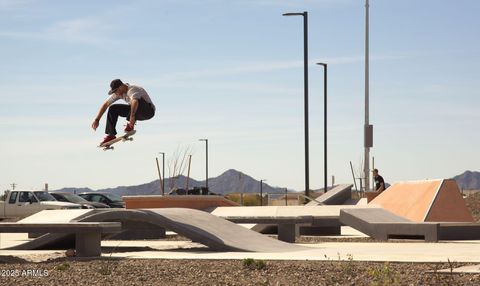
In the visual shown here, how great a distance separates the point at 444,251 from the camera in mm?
17156

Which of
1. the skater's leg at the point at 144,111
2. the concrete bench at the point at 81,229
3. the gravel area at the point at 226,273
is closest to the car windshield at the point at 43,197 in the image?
the skater's leg at the point at 144,111

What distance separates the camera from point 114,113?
787 inches

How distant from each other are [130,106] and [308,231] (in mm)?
10158

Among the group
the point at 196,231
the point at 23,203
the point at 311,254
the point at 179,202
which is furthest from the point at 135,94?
the point at 23,203

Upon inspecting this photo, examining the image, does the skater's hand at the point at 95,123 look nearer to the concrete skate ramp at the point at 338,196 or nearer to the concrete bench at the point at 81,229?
the concrete bench at the point at 81,229

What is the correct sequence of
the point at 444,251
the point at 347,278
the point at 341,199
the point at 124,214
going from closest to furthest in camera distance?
the point at 347,278, the point at 444,251, the point at 124,214, the point at 341,199

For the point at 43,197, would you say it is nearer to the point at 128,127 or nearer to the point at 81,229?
the point at 128,127

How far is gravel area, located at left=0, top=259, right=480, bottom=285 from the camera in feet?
37.7

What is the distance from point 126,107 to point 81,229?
4138 mm

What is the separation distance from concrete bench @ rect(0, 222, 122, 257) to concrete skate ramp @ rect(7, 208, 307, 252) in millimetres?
1512

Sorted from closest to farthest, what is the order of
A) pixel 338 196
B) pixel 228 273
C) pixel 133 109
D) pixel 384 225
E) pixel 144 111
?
pixel 228 273 < pixel 133 109 < pixel 144 111 < pixel 384 225 < pixel 338 196

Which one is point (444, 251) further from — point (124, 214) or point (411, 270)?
point (124, 214)

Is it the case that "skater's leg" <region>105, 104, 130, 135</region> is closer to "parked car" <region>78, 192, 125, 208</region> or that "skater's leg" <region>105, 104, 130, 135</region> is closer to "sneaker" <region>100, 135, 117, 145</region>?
"sneaker" <region>100, 135, 117, 145</region>

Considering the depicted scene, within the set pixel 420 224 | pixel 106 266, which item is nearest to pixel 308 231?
pixel 420 224
